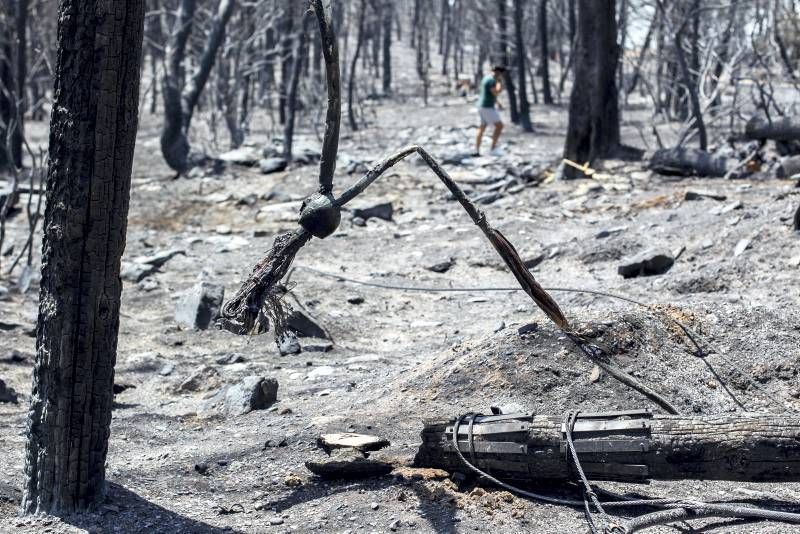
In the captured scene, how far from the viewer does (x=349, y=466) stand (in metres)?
3.95

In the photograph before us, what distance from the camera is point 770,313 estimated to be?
5.21 m

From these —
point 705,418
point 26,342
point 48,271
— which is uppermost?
point 48,271

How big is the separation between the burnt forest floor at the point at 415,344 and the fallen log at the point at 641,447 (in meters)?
0.16

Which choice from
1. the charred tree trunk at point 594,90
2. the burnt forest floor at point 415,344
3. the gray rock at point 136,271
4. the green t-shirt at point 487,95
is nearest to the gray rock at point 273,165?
the burnt forest floor at point 415,344

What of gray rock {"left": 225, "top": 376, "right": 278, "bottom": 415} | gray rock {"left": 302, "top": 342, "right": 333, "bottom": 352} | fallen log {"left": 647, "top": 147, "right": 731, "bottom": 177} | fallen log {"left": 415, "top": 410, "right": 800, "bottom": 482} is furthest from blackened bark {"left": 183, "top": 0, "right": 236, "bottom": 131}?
fallen log {"left": 415, "top": 410, "right": 800, "bottom": 482}

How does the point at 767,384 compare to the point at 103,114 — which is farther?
the point at 767,384

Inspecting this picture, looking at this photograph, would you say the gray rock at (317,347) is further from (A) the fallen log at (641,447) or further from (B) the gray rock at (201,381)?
(A) the fallen log at (641,447)

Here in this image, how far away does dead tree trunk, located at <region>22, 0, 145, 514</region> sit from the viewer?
3.31 metres

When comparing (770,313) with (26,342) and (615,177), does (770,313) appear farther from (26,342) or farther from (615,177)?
(615,177)

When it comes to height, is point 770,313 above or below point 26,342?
above

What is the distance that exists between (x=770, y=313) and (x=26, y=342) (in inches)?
183

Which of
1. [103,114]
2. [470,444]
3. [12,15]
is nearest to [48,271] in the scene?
[103,114]

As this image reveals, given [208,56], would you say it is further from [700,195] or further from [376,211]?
[700,195]

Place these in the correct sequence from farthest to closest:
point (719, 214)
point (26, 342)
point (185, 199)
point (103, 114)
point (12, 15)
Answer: point (12, 15) < point (185, 199) < point (719, 214) < point (26, 342) < point (103, 114)
